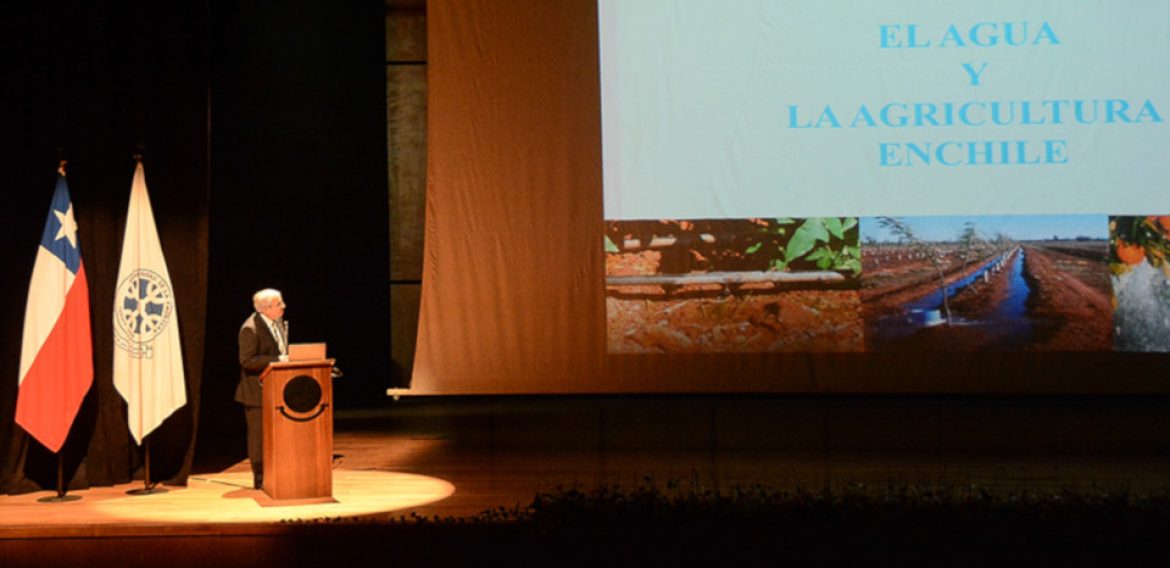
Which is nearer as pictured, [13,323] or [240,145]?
[13,323]

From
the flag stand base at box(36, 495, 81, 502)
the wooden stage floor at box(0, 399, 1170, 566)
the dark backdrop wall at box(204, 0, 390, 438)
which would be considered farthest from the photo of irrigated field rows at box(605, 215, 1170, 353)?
the flag stand base at box(36, 495, 81, 502)

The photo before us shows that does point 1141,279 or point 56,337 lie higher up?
point 1141,279

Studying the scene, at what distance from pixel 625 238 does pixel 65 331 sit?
2954 mm

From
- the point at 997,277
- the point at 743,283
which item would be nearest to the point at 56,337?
the point at 743,283

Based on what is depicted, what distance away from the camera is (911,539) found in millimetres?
3842

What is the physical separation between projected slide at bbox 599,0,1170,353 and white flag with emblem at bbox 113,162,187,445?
248 cm

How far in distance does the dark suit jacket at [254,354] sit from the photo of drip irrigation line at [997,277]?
10.4ft

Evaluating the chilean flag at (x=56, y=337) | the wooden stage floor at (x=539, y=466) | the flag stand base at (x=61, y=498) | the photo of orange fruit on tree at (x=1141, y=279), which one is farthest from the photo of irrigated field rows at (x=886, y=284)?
the flag stand base at (x=61, y=498)

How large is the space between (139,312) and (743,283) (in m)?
3.17

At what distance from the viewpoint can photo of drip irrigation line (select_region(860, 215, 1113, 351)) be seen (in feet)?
20.9

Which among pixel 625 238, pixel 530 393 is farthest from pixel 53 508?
pixel 625 238

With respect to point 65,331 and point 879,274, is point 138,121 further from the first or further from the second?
point 879,274

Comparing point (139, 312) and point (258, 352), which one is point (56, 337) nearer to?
point (139, 312)

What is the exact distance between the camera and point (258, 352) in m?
5.70
